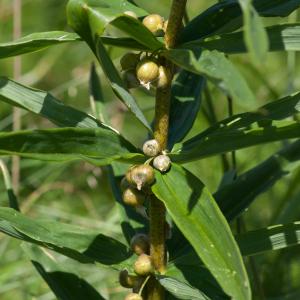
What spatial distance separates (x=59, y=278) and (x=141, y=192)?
1.11 ft

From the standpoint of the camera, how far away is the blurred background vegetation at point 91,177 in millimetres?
1998

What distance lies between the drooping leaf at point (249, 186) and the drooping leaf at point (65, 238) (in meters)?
0.19

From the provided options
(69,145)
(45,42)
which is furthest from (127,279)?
(45,42)

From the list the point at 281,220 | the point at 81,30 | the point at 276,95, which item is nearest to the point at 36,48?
the point at 81,30

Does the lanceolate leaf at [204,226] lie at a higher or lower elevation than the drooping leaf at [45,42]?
lower

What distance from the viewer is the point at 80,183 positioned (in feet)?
8.49

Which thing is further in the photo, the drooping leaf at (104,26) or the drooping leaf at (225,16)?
the drooping leaf at (225,16)

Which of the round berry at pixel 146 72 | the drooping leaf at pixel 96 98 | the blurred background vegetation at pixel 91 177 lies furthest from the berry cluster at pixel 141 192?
the blurred background vegetation at pixel 91 177

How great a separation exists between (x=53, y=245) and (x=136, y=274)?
0.49 ft

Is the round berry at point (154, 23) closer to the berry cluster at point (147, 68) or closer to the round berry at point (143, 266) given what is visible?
the berry cluster at point (147, 68)

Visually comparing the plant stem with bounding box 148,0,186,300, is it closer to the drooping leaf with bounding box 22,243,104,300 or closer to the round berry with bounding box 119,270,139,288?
the round berry with bounding box 119,270,139,288

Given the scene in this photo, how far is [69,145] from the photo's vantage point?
112cm

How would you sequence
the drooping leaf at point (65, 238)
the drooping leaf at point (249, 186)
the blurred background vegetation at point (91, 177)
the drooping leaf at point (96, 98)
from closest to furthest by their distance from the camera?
the drooping leaf at point (65, 238) → the drooping leaf at point (249, 186) → the drooping leaf at point (96, 98) → the blurred background vegetation at point (91, 177)

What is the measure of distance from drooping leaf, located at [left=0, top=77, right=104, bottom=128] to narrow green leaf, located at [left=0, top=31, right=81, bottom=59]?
0.05 metres
